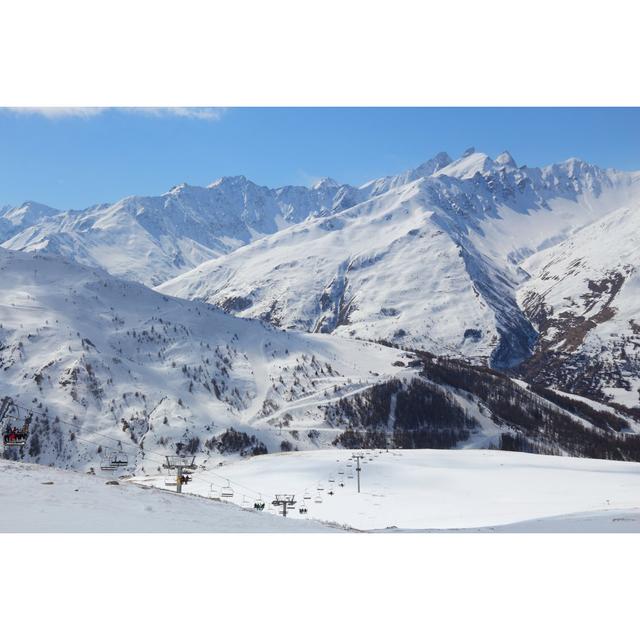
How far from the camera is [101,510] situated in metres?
32.7

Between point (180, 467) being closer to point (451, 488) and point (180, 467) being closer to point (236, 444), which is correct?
point (451, 488)

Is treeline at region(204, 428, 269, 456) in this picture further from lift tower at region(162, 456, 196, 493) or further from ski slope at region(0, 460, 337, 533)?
ski slope at region(0, 460, 337, 533)

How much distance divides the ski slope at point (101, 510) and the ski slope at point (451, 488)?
968 inches

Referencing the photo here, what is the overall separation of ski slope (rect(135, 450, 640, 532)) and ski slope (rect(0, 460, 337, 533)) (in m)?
24.6

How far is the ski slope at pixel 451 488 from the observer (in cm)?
6794

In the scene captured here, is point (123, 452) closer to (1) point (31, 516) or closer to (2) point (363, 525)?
(2) point (363, 525)

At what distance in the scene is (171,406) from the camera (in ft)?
641

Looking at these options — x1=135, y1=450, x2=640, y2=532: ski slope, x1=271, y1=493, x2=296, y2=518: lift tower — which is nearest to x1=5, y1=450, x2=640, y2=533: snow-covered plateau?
x1=135, y1=450, x2=640, y2=532: ski slope

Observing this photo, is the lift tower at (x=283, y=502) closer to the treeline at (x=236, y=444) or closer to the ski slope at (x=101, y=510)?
the ski slope at (x=101, y=510)

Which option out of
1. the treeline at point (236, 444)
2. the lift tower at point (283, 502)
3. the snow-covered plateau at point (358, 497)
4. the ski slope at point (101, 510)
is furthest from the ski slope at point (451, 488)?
the treeline at point (236, 444)

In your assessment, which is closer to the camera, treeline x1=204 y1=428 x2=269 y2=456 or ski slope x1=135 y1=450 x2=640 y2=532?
ski slope x1=135 y1=450 x2=640 y2=532

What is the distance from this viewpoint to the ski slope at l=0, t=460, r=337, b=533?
29219 millimetres

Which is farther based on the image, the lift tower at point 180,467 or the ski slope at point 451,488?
the ski slope at point 451,488

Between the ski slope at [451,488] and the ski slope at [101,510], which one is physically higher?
the ski slope at [101,510]
